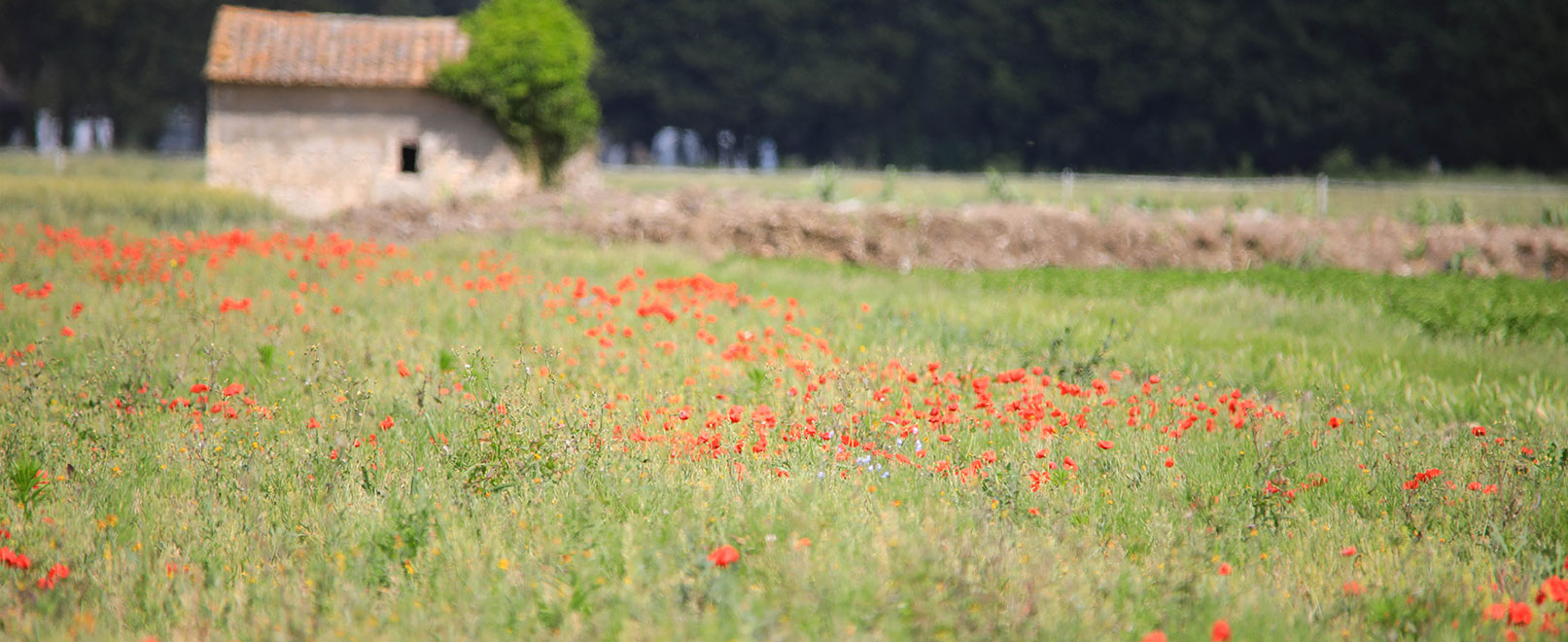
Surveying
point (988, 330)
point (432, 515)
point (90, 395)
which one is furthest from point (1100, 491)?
point (90, 395)

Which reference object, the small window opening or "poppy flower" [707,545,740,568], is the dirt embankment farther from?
"poppy flower" [707,545,740,568]

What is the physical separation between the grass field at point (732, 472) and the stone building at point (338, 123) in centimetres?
1306

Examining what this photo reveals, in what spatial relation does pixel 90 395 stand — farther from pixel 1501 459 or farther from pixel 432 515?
pixel 1501 459

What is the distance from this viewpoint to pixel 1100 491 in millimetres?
5195

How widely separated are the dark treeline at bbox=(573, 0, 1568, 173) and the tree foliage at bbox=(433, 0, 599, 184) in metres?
20.8

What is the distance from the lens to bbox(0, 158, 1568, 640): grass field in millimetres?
3670

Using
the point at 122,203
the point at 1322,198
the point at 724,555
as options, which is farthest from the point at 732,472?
the point at 1322,198

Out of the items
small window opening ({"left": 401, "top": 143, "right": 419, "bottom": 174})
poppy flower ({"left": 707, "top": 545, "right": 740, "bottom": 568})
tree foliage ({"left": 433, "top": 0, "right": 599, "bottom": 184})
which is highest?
tree foliage ({"left": 433, "top": 0, "right": 599, "bottom": 184})

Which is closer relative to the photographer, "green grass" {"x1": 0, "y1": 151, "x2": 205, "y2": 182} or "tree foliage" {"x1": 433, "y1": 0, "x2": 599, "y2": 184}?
"tree foliage" {"x1": 433, "y1": 0, "x2": 599, "y2": 184}

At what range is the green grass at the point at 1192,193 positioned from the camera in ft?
74.1

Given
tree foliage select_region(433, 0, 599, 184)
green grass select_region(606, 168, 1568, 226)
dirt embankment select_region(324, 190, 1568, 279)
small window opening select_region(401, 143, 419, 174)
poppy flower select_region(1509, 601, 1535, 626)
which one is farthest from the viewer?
small window opening select_region(401, 143, 419, 174)

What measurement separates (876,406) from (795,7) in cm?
4303

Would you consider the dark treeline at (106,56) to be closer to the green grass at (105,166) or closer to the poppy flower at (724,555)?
the green grass at (105,166)

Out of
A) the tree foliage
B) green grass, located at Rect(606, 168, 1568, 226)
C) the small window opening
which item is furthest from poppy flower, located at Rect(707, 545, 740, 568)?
the small window opening
